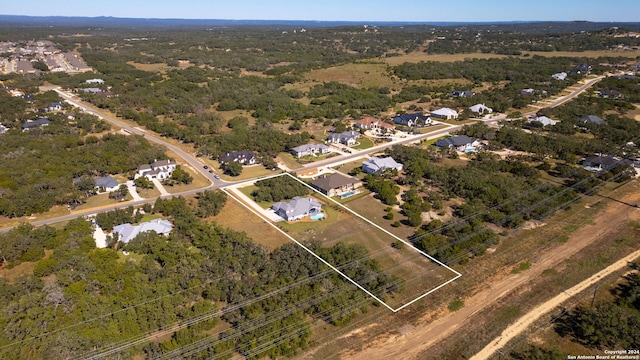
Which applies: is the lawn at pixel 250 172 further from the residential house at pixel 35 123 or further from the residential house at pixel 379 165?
the residential house at pixel 35 123

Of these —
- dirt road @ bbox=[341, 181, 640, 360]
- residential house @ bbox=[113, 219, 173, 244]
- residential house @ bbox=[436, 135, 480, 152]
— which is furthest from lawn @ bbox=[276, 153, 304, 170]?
dirt road @ bbox=[341, 181, 640, 360]

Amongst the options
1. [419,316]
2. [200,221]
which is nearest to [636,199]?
[419,316]

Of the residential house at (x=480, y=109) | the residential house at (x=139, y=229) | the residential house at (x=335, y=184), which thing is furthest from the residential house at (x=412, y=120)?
the residential house at (x=139, y=229)

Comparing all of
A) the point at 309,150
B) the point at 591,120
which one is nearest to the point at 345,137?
the point at 309,150

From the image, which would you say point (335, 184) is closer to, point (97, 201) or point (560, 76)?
point (97, 201)

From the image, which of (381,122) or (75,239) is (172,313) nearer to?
(75,239)
